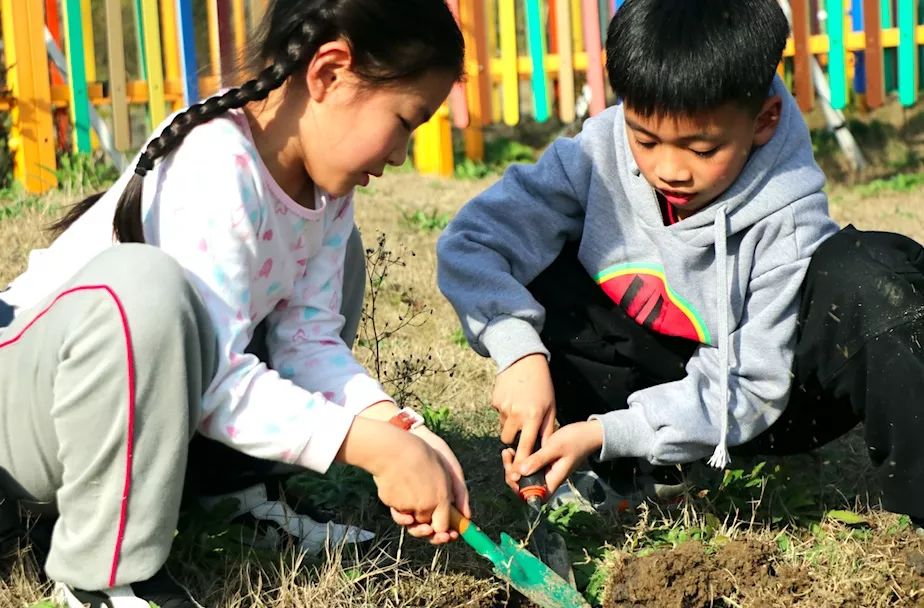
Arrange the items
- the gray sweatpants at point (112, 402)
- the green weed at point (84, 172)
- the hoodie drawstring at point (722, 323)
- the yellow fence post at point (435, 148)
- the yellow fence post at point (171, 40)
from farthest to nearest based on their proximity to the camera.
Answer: the yellow fence post at point (435, 148) → the yellow fence post at point (171, 40) → the green weed at point (84, 172) → the hoodie drawstring at point (722, 323) → the gray sweatpants at point (112, 402)

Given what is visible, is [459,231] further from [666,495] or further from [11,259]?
[11,259]

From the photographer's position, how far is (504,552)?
208cm

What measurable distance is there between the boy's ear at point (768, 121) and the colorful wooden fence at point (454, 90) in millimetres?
3834

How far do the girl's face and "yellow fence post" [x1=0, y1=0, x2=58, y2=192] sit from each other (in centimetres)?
414

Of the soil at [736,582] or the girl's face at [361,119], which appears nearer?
the girl's face at [361,119]

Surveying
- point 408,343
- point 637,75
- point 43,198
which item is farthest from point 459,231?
point 43,198

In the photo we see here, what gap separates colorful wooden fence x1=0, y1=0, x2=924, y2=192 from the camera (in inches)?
233

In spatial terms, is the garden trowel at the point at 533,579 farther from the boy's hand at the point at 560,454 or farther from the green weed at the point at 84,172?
the green weed at the point at 84,172

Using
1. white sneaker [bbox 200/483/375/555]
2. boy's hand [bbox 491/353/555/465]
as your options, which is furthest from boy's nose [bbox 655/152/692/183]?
white sneaker [bbox 200/483/375/555]

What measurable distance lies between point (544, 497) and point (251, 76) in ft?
3.03

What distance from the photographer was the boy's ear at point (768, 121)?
2.32 meters

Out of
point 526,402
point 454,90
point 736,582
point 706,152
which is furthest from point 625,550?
point 454,90

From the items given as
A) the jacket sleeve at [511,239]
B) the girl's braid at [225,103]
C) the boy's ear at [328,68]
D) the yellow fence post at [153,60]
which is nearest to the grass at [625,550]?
the jacket sleeve at [511,239]

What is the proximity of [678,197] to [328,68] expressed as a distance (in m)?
0.73
